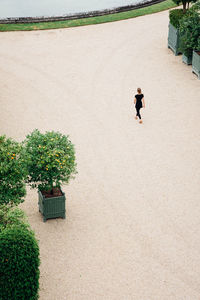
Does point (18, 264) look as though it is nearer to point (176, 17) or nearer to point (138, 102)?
point (138, 102)

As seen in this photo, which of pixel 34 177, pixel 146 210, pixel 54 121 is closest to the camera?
pixel 34 177

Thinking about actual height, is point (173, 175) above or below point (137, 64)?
below

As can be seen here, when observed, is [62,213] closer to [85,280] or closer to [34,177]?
[34,177]

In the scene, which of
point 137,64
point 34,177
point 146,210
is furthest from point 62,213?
point 137,64

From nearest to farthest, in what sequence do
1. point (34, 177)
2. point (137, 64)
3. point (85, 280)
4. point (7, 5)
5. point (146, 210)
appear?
1. point (85, 280)
2. point (34, 177)
3. point (146, 210)
4. point (137, 64)
5. point (7, 5)

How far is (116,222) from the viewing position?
13.3 m

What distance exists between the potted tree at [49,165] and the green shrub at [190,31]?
11908mm

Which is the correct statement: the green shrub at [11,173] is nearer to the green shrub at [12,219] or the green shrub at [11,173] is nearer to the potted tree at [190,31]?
the green shrub at [12,219]

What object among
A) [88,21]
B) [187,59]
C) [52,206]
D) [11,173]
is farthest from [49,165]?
[88,21]

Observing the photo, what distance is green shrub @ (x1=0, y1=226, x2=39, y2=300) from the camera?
9719 mm

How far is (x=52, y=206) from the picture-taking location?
1306 cm

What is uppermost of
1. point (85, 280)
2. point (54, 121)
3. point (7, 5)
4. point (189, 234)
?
point (7, 5)

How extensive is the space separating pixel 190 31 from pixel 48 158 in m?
13.1

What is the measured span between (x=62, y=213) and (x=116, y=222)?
4.99 feet
